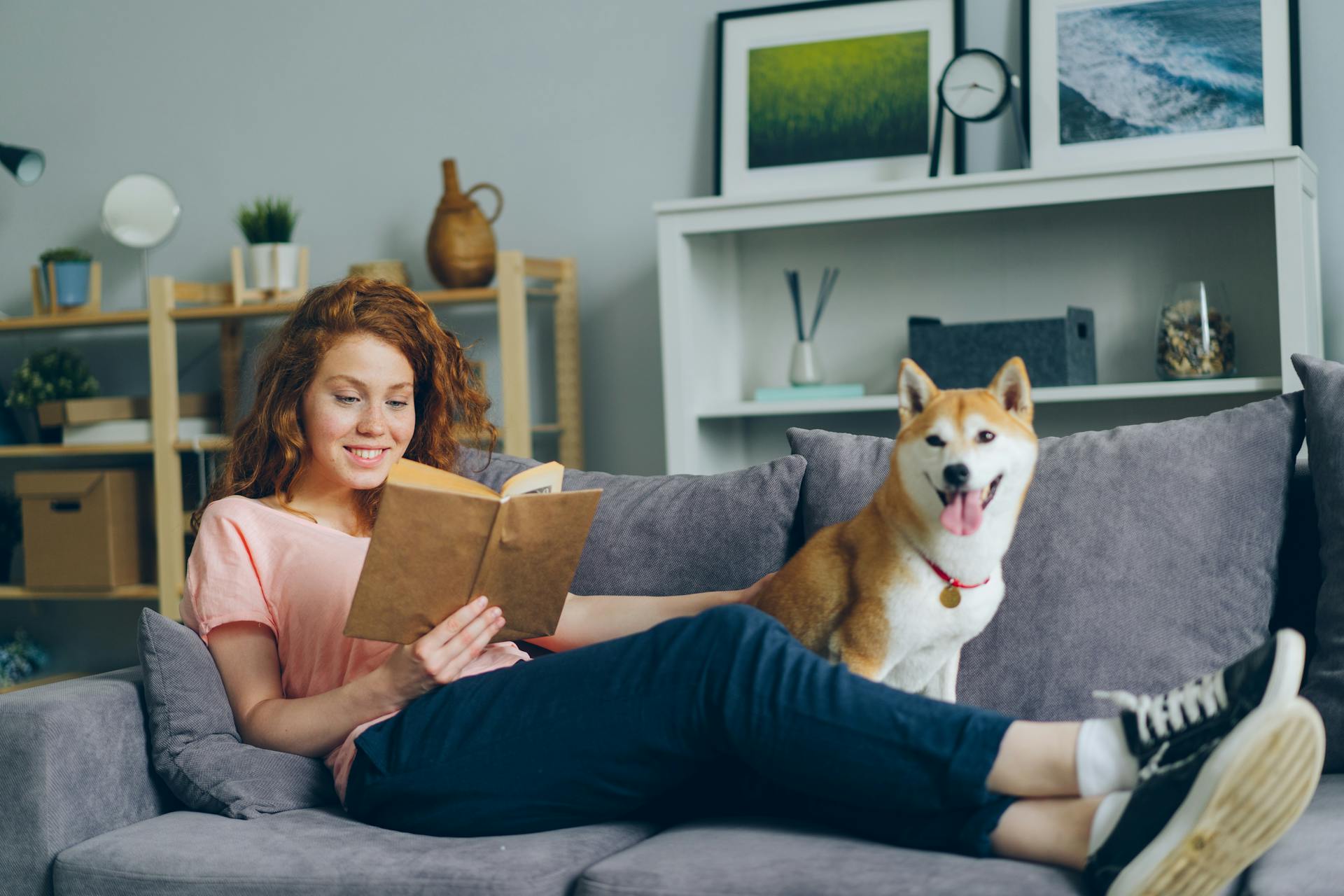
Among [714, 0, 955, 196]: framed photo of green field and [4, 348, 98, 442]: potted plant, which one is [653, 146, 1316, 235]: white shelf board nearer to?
[714, 0, 955, 196]: framed photo of green field

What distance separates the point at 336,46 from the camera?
3.31m

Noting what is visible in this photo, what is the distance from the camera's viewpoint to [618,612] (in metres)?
1.58

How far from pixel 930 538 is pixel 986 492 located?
7 cm

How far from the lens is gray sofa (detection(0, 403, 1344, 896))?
1.14 metres

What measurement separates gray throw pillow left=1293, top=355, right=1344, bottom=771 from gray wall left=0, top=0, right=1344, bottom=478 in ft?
4.57

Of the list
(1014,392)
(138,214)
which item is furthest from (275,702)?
(138,214)

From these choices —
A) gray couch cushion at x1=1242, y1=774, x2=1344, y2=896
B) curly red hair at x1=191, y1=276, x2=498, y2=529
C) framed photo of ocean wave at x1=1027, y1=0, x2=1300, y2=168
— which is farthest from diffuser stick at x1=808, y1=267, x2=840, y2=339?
gray couch cushion at x1=1242, y1=774, x2=1344, y2=896

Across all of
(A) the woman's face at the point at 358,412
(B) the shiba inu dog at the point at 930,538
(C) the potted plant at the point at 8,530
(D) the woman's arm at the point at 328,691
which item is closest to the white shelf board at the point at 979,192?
(A) the woman's face at the point at 358,412

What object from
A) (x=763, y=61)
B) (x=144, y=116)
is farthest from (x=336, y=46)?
(x=763, y=61)

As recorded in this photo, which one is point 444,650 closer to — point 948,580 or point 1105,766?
point 948,580

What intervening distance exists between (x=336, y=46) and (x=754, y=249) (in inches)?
48.8

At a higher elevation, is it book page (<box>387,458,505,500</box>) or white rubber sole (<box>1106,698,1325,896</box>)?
book page (<box>387,458,505,500</box>)

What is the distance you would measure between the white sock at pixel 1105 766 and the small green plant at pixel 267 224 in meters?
2.50

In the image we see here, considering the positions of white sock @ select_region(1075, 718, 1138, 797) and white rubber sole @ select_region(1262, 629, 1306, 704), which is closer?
white rubber sole @ select_region(1262, 629, 1306, 704)
